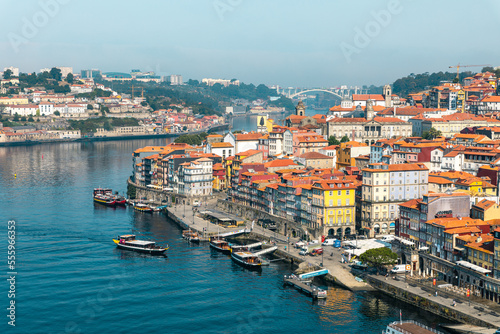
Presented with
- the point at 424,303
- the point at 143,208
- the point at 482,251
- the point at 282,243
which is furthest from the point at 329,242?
the point at 143,208

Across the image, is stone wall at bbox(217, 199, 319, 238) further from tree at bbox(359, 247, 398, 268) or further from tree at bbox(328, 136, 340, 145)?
tree at bbox(328, 136, 340, 145)

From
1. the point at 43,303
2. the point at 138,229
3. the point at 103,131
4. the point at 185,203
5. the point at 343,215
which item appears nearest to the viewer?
the point at 43,303

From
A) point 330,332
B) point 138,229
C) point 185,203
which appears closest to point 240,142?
point 185,203

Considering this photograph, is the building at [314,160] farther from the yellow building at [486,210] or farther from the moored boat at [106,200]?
the yellow building at [486,210]

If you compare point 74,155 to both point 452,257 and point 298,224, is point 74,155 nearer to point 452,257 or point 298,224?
point 298,224

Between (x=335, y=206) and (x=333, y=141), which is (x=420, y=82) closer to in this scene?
(x=333, y=141)

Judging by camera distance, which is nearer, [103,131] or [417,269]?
[417,269]
